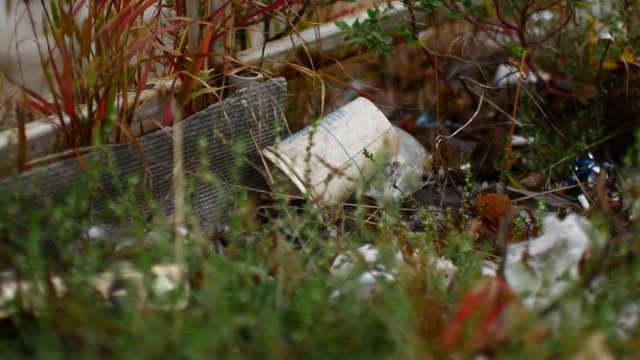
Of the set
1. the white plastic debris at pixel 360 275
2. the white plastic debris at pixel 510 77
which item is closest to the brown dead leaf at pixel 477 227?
the white plastic debris at pixel 360 275

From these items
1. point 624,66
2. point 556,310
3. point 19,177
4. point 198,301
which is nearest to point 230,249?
point 198,301

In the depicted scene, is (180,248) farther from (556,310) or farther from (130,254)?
(556,310)

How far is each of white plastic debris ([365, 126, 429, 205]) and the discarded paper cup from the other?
0.19 feet

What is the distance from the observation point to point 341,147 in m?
2.99

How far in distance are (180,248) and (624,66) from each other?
233cm

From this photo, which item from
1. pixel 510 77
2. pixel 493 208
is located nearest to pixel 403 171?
pixel 493 208

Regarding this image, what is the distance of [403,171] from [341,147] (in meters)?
0.25

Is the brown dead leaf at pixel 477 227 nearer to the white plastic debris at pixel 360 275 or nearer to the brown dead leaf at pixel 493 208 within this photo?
the brown dead leaf at pixel 493 208

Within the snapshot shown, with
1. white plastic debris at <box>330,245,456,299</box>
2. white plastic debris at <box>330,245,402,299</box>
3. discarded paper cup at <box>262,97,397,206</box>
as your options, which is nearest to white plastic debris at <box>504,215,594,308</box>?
white plastic debris at <box>330,245,456,299</box>

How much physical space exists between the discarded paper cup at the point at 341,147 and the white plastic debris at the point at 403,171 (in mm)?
59

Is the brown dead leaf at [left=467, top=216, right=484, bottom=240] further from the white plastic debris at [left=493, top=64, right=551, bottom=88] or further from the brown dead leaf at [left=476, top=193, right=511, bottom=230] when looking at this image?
the white plastic debris at [left=493, top=64, right=551, bottom=88]

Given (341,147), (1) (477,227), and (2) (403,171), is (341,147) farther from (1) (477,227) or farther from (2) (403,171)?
(1) (477,227)

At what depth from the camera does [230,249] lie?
213 cm

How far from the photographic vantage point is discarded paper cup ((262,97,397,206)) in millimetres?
2867
